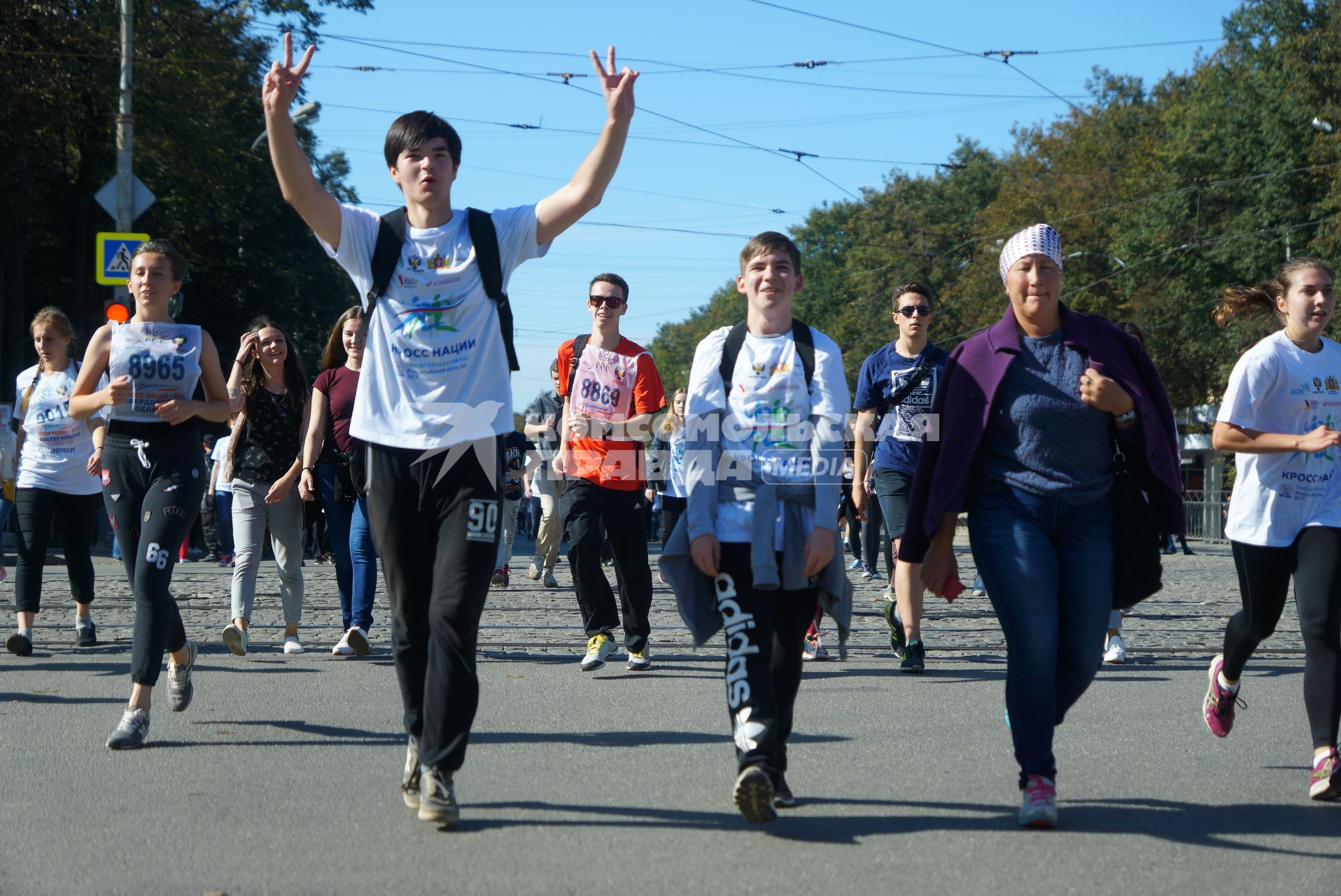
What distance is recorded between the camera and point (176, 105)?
2997cm

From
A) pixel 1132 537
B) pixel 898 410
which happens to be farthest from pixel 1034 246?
pixel 898 410

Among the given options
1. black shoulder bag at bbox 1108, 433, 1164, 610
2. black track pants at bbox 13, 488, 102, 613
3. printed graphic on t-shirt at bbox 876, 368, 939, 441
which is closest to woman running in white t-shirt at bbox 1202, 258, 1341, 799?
black shoulder bag at bbox 1108, 433, 1164, 610

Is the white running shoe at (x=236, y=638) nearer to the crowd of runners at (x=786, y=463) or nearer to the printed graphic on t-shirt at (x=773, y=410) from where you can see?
the crowd of runners at (x=786, y=463)

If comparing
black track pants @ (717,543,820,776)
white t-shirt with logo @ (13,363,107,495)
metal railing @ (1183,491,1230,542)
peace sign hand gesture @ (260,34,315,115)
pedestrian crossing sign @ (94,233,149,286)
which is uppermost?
pedestrian crossing sign @ (94,233,149,286)

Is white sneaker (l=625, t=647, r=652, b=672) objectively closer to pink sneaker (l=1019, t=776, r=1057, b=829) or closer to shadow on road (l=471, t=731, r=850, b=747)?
A: shadow on road (l=471, t=731, r=850, b=747)

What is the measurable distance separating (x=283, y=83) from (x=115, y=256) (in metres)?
15.0

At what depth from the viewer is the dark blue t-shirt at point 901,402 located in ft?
30.2

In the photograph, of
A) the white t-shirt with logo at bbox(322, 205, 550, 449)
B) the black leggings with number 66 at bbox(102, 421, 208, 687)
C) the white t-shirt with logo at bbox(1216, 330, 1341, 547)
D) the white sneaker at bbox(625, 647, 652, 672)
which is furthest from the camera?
the white sneaker at bbox(625, 647, 652, 672)

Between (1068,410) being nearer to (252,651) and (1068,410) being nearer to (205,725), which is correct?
(205,725)

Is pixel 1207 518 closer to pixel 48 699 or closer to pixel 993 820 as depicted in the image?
pixel 48 699

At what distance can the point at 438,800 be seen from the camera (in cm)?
490

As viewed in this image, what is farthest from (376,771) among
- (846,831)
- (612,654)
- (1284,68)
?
(1284,68)

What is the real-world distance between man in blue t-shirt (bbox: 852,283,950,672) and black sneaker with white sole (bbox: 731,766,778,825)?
432cm

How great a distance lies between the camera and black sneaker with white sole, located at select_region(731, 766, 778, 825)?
4.78 m
